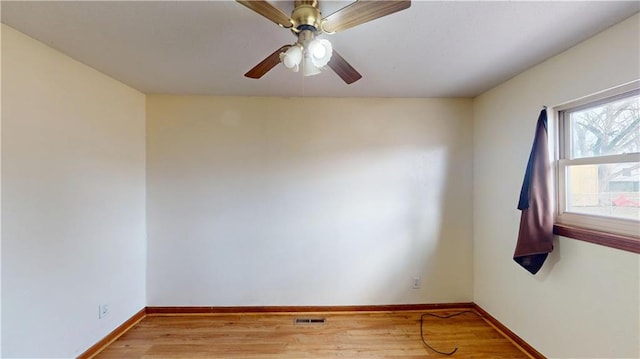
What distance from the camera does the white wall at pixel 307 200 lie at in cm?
290

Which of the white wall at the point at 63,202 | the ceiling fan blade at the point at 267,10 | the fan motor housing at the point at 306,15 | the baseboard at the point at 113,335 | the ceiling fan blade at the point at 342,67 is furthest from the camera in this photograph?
the baseboard at the point at 113,335

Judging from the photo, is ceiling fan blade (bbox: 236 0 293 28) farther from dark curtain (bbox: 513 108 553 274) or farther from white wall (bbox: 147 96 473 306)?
dark curtain (bbox: 513 108 553 274)

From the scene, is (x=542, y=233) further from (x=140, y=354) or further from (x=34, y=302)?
(x=34, y=302)

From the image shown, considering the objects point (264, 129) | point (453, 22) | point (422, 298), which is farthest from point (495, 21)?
point (422, 298)

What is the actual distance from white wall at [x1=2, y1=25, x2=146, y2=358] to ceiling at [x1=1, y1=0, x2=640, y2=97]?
0.25m

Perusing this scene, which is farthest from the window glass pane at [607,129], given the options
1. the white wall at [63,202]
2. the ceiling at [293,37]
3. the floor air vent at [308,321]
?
the white wall at [63,202]

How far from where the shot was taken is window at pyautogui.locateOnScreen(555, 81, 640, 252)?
63.6 inches

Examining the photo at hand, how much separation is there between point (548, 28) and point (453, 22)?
600 mm

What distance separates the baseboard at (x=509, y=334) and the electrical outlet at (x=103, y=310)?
3.58m

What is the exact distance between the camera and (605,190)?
177 centimetres

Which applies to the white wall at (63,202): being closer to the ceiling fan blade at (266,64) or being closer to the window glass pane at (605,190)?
the ceiling fan blade at (266,64)

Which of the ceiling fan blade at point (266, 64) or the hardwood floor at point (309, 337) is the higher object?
the ceiling fan blade at point (266, 64)

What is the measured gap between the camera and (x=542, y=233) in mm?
1992

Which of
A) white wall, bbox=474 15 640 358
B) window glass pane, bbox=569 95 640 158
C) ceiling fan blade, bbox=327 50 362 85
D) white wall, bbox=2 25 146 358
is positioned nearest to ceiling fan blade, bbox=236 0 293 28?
ceiling fan blade, bbox=327 50 362 85
